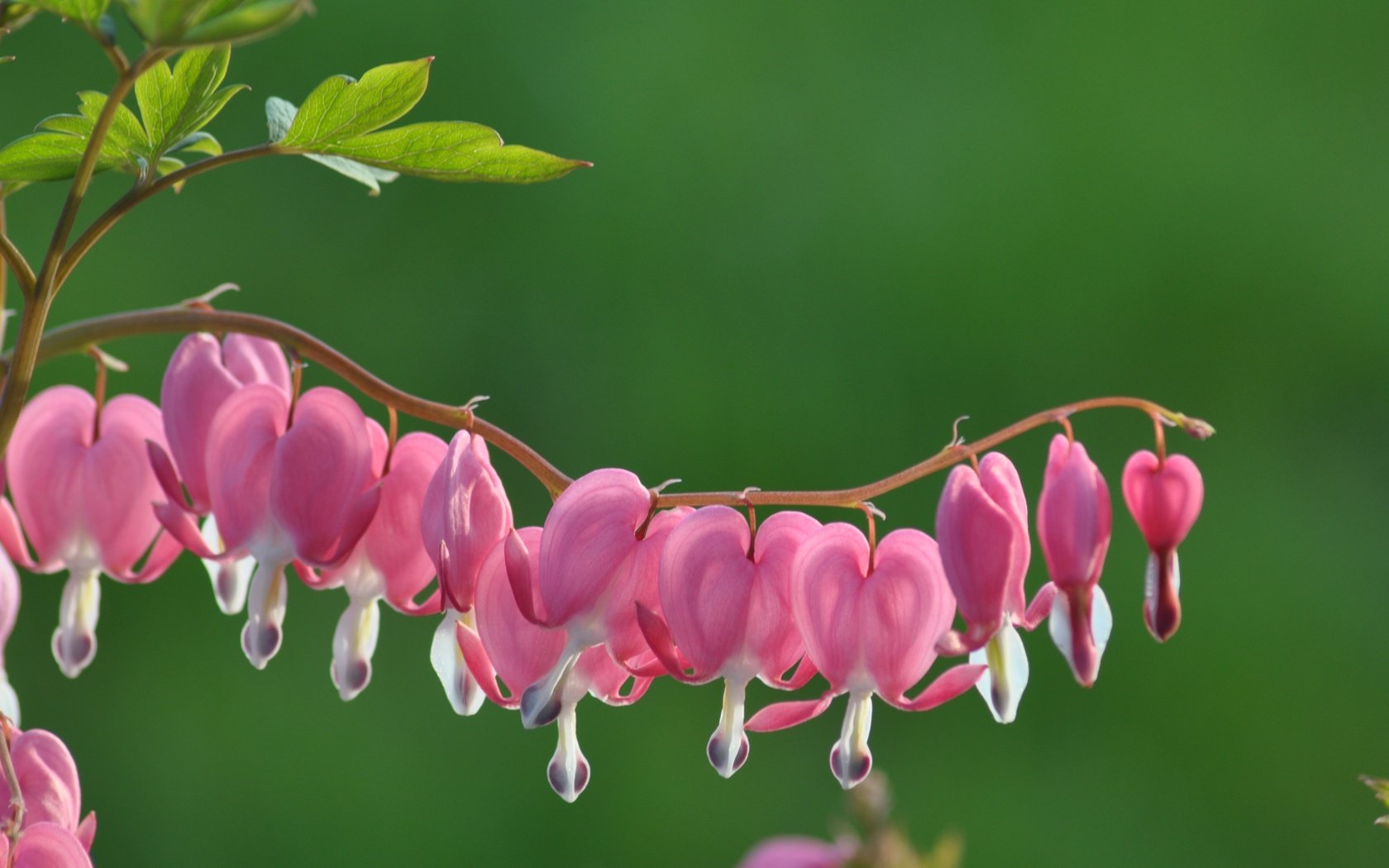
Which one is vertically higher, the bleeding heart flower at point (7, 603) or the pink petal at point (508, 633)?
the pink petal at point (508, 633)

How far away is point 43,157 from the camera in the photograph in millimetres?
563

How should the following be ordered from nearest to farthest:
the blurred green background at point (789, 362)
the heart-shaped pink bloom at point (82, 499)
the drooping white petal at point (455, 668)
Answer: the drooping white petal at point (455, 668), the heart-shaped pink bloom at point (82, 499), the blurred green background at point (789, 362)

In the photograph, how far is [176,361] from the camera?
63 cm

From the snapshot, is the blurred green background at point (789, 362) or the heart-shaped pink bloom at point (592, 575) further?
the blurred green background at point (789, 362)

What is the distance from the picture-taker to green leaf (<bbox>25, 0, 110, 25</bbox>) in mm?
469

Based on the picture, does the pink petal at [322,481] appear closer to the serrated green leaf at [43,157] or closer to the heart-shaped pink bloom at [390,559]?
the heart-shaped pink bloom at [390,559]

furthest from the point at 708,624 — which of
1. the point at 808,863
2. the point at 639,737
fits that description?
the point at 639,737

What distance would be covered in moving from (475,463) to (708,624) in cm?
11

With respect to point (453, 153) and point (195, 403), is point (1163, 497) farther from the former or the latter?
point (195, 403)

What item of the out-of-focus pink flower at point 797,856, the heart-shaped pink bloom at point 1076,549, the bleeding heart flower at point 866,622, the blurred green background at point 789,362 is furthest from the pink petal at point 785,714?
the blurred green background at point 789,362

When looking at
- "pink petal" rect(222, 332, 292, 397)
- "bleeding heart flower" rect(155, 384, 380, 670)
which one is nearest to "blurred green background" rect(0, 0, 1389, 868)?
"pink petal" rect(222, 332, 292, 397)

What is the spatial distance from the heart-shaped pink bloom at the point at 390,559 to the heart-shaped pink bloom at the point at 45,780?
11 cm

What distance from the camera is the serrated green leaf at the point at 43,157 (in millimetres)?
555

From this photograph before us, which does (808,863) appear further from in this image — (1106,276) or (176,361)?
(1106,276)
